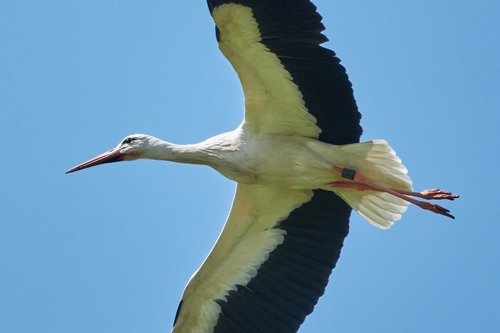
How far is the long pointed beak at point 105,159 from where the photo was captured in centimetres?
1217

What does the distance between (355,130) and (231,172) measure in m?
1.21

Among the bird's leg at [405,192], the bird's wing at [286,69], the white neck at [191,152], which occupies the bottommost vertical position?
the white neck at [191,152]

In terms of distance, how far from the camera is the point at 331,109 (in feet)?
38.0

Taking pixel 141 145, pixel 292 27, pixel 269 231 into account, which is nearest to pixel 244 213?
pixel 269 231

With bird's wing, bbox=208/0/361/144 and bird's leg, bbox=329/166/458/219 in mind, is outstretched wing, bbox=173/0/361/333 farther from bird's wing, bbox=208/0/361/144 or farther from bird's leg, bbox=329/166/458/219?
bird's leg, bbox=329/166/458/219

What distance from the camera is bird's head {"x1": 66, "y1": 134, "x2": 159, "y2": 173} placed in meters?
12.0

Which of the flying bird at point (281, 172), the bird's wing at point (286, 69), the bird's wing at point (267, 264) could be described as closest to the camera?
the bird's wing at point (286, 69)

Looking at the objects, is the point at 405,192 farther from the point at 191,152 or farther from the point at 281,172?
the point at 191,152

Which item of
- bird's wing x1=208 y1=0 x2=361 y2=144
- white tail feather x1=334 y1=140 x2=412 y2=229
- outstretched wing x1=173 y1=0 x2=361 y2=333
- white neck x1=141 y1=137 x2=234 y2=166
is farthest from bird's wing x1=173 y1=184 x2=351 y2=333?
bird's wing x1=208 y1=0 x2=361 y2=144

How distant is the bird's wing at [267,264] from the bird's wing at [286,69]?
0.76 metres

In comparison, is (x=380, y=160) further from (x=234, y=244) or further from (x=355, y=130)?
(x=234, y=244)

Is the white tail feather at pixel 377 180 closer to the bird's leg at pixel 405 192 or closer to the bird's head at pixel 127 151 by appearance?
the bird's leg at pixel 405 192

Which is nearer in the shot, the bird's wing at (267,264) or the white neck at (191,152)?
the white neck at (191,152)

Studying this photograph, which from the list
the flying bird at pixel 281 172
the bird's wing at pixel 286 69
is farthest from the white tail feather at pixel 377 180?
the bird's wing at pixel 286 69
